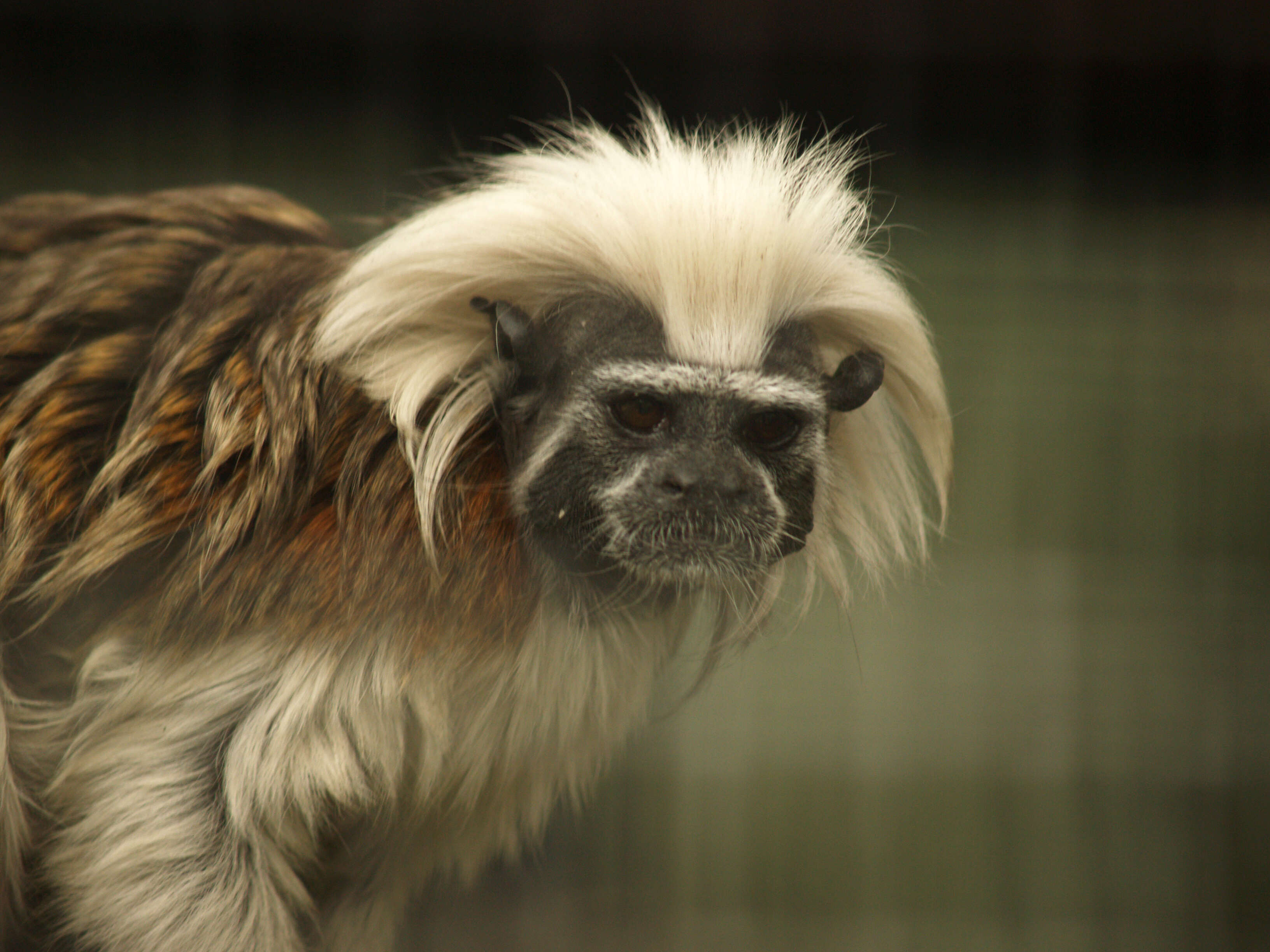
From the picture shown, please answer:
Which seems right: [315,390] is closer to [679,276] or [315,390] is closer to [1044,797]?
[679,276]

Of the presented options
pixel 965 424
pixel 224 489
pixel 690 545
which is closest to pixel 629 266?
pixel 690 545

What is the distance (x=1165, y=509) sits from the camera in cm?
204

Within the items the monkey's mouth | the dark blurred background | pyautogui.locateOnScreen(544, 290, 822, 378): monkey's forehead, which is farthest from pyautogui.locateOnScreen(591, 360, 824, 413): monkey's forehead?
the dark blurred background

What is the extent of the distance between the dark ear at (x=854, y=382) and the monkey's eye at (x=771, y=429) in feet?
0.22

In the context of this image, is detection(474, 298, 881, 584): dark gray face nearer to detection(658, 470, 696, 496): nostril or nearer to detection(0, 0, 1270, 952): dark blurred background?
detection(658, 470, 696, 496): nostril

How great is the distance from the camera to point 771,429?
43.1 inches

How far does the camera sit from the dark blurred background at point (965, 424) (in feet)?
4.95

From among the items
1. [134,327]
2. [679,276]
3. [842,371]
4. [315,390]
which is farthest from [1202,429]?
[134,327]

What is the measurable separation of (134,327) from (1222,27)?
153 centimetres

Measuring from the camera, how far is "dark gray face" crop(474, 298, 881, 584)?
1036 millimetres

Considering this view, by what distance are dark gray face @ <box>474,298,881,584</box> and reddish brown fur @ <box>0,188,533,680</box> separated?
0.21 feet

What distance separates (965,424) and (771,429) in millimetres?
1176

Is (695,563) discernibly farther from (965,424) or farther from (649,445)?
(965,424)

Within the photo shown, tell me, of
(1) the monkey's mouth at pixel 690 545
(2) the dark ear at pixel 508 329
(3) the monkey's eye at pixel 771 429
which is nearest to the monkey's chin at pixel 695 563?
(1) the monkey's mouth at pixel 690 545
